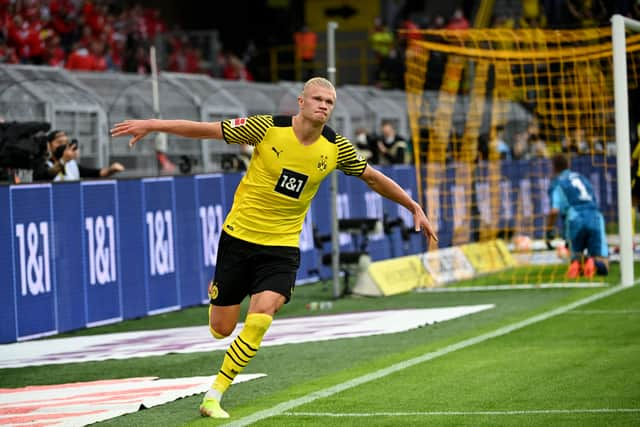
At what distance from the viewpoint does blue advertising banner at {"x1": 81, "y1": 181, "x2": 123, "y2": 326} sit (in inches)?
645

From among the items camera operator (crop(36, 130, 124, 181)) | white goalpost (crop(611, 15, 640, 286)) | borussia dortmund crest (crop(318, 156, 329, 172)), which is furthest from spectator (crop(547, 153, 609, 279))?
borussia dortmund crest (crop(318, 156, 329, 172))

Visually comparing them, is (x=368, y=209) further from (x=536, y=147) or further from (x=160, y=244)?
(x=536, y=147)

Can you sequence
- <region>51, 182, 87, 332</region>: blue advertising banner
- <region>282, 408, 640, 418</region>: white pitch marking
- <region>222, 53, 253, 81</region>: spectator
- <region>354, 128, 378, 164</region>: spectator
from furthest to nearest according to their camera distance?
<region>222, 53, 253, 81</region>: spectator
<region>354, 128, 378, 164</region>: spectator
<region>51, 182, 87, 332</region>: blue advertising banner
<region>282, 408, 640, 418</region>: white pitch marking

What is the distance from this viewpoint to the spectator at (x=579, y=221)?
67.8 ft

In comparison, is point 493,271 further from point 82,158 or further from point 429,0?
point 429,0

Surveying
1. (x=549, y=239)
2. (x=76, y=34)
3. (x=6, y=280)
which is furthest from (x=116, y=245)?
(x=76, y=34)

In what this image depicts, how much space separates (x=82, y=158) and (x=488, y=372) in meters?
10.2

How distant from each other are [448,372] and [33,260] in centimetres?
584

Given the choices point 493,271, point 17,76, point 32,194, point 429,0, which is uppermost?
point 429,0

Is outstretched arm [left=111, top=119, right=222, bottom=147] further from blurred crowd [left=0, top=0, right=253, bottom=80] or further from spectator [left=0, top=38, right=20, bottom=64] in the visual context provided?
blurred crowd [left=0, top=0, right=253, bottom=80]

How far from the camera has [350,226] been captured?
797 inches

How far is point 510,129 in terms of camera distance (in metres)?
35.5

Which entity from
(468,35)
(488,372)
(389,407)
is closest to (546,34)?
(468,35)

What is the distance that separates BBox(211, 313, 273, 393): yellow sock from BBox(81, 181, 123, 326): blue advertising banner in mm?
7210
